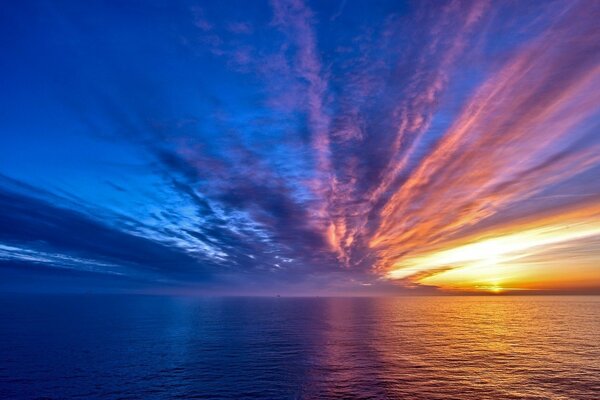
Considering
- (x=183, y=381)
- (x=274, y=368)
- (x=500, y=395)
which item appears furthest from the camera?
(x=274, y=368)

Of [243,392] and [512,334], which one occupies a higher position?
[512,334]

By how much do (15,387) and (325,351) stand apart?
53.9m

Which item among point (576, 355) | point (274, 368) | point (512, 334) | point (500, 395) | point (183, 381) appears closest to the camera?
point (500, 395)

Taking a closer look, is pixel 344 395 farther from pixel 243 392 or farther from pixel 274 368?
pixel 274 368

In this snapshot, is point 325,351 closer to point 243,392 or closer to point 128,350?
point 243,392

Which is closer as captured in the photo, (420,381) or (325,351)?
(420,381)

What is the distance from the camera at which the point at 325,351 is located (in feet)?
257

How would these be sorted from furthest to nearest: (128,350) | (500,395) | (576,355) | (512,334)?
1. (512,334)
2. (128,350)
3. (576,355)
4. (500,395)

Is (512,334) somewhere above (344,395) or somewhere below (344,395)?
above

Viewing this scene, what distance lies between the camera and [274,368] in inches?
2437

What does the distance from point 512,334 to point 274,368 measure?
82978mm

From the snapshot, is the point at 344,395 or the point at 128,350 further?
the point at 128,350

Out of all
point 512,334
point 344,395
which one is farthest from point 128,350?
point 512,334

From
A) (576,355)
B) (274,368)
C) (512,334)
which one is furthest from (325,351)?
(512,334)
